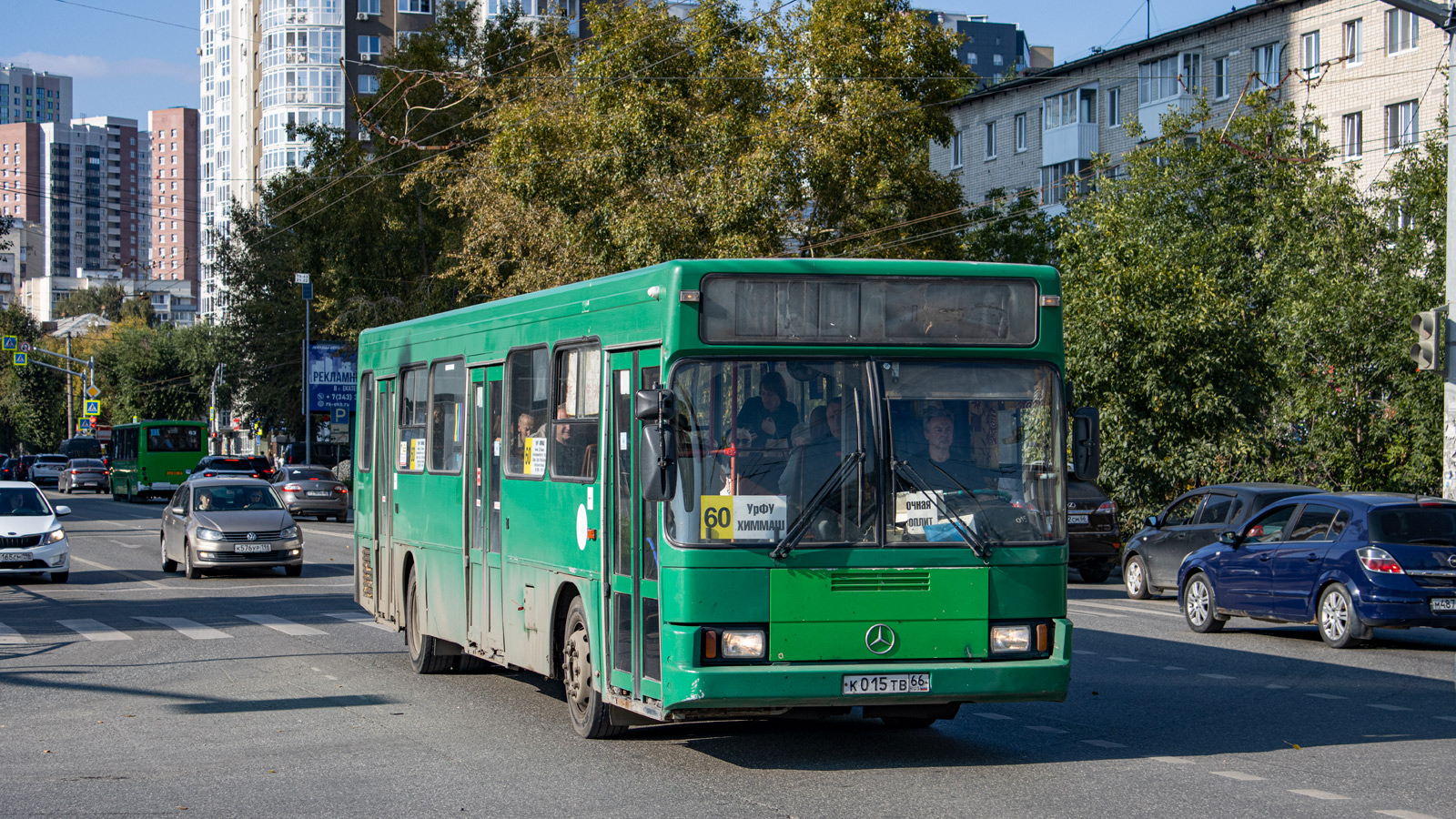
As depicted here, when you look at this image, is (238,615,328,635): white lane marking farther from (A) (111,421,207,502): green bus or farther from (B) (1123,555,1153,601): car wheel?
(A) (111,421,207,502): green bus

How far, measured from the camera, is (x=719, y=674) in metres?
8.16

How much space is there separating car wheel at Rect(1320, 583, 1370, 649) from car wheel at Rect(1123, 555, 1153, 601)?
18.5ft

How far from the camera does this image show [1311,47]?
51.0 meters

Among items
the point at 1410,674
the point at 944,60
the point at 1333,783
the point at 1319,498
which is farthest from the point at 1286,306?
the point at 1333,783

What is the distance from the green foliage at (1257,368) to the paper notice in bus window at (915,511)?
19.9m

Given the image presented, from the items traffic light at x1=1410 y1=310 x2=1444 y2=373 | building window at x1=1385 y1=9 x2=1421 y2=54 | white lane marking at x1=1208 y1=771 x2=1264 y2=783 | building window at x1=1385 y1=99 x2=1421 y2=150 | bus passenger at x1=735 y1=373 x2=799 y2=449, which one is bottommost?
white lane marking at x1=1208 y1=771 x2=1264 y2=783

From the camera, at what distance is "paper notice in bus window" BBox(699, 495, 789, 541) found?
829 cm

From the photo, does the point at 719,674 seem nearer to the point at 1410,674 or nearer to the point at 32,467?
the point at 1410,674

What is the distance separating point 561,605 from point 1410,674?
7484mm

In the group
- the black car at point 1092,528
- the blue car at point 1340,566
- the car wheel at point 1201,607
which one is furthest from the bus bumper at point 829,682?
the black car at point 1092,528

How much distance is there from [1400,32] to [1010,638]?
45.8 m

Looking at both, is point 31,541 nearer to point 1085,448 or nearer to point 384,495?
point 384,495

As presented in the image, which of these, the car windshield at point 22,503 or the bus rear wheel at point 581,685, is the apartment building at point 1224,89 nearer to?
the car windshield at point 22,503

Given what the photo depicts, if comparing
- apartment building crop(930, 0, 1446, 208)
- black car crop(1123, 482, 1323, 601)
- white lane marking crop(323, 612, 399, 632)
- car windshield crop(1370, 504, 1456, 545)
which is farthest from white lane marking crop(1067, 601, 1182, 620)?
apartment building crop(930, 0, 1446, 208)
